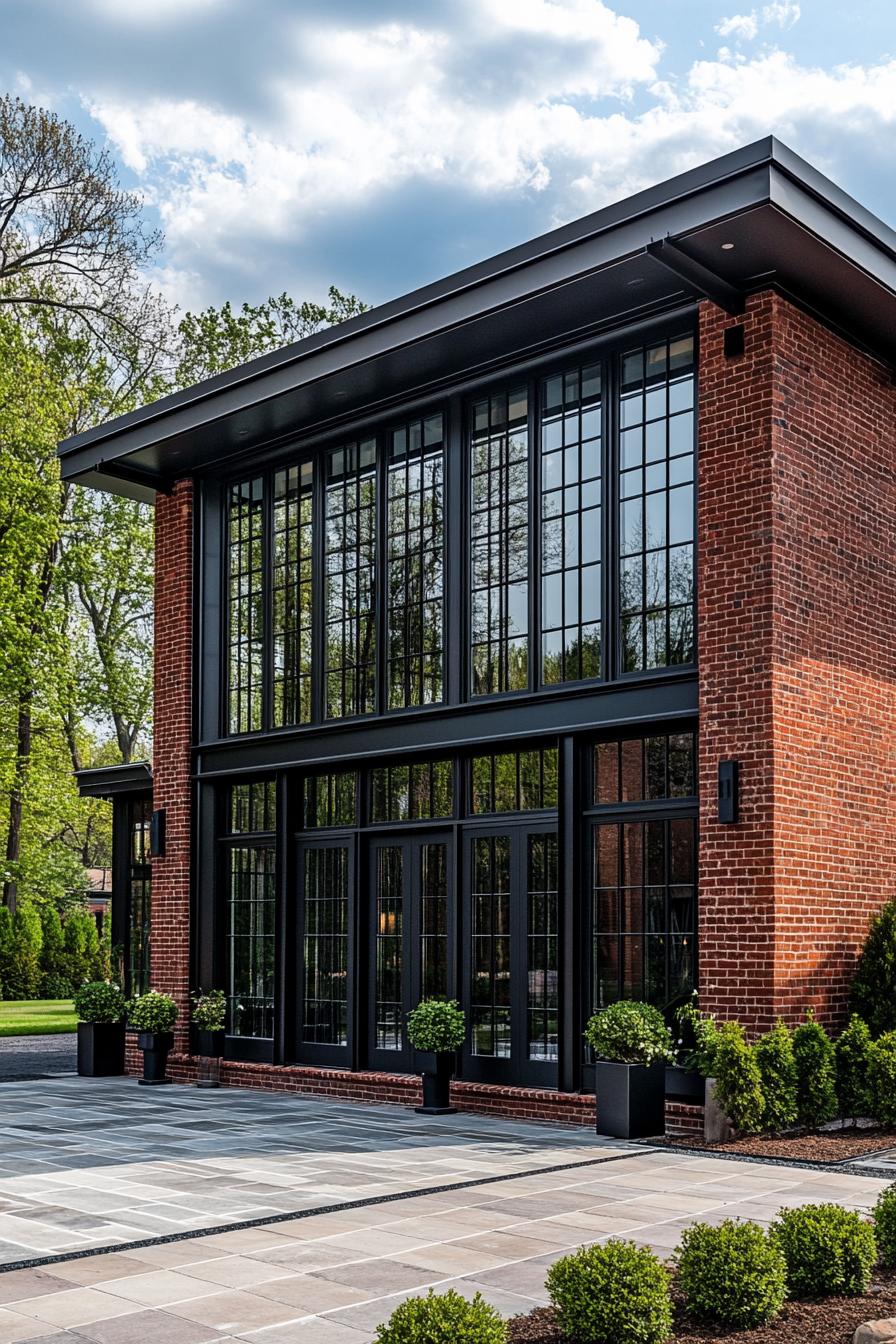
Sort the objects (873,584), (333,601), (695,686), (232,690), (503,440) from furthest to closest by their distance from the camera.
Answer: (232,690) < (333,601) < (503,440) < (873,584) < (695,686)

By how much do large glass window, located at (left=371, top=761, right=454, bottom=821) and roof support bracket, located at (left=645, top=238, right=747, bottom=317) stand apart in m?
4.61

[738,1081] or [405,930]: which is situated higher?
[405,930]

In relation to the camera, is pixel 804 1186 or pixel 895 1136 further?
pixel 895 1136

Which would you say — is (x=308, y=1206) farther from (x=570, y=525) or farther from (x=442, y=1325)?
(x=570, y=525)

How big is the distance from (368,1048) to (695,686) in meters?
4.87

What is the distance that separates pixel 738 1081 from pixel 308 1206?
3243mm

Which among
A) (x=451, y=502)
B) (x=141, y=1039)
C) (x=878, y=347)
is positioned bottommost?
(x=141, y=1039)

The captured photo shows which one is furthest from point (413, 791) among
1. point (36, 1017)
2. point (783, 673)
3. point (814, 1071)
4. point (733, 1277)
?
point (36, 1017)

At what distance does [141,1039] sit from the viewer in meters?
14.4

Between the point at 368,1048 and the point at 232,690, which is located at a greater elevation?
the point at 232,690

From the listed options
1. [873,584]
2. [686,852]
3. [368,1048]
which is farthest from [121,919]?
[873,584]

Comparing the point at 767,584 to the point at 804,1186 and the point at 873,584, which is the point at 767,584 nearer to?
the point at 873,584

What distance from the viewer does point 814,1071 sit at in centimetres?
976

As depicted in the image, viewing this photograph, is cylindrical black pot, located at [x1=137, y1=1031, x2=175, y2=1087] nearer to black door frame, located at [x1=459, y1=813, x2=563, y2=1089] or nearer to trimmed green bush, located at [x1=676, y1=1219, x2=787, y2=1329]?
black door frame, located at [x1=459, y1=813, x2=563, y2=1089]
